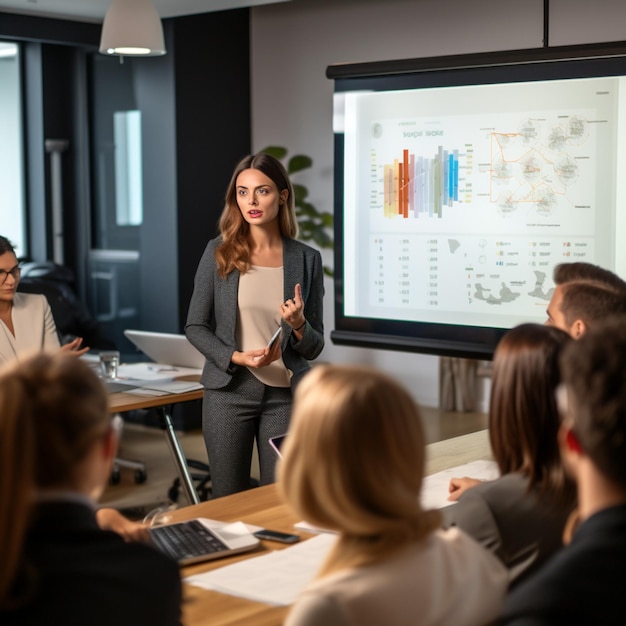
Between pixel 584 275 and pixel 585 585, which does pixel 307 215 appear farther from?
pixel 585 585

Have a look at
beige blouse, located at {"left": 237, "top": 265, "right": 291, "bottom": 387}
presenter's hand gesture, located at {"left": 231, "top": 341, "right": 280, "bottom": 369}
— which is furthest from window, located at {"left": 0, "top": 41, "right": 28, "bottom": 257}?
presenter's hand gesture, located at {"left": 231, "top": 341, "right": 280, "bottom": 369}

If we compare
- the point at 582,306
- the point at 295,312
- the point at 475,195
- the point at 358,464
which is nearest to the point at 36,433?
the point at 358,464

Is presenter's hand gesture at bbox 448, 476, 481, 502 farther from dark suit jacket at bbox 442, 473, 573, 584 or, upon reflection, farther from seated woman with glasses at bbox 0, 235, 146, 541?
seated woman with glasses at bbox 0, 235, 146, 541

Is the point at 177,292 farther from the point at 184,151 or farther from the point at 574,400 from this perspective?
the point at 574,400

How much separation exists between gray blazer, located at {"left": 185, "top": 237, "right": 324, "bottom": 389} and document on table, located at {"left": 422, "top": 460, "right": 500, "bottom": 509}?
37.2 inches

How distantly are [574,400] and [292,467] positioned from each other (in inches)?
14.7

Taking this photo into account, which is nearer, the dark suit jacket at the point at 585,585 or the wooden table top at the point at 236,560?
the dark suit jacket at the point at 585,585

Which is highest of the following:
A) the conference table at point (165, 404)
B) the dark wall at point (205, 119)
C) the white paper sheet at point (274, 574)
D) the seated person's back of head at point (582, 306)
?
the dark wall at point (205, 119)

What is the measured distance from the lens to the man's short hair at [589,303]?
2.53 m

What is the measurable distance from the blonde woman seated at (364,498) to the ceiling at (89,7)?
215 inches

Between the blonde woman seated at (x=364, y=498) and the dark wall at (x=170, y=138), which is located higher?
the dark wall at (x=170, y=138)

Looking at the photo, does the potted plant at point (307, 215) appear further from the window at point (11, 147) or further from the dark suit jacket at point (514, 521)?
the dark suit jacket at point (514, 521)

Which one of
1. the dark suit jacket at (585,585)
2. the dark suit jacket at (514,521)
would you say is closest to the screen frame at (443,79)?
the dark suit jacket at (514,521)

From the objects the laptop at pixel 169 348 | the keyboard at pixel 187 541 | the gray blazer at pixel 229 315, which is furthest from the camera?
the laptop at pixel 169 348
